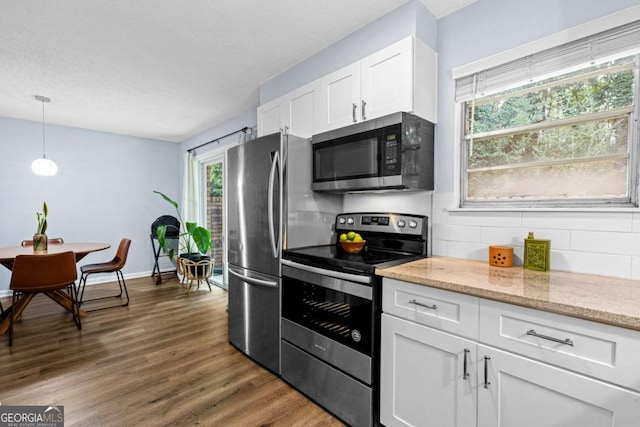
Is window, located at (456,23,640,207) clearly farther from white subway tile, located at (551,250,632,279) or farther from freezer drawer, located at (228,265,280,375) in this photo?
freezer drawer, located at (228,265,280,375)

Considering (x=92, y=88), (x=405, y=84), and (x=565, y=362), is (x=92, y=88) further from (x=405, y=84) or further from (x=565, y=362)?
(x=565, y=362)

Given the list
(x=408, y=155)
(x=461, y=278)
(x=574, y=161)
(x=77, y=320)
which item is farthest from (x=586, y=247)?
(x=77, y=320)

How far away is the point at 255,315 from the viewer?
2.37 metres

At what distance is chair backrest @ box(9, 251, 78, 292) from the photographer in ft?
8.98

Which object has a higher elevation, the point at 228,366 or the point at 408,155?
the point at 408,155

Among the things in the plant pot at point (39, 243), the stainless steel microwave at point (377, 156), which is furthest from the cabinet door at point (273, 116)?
the plant pot at point (39, 243)

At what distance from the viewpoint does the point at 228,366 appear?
234 cm

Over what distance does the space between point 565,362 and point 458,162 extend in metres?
1.28

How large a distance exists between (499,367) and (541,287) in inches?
14.5

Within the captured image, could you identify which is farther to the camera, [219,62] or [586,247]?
[219,62]

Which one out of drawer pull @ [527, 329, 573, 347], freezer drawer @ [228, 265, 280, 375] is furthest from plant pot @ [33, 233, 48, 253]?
drawer pull @ [527, 329, 573, 347]

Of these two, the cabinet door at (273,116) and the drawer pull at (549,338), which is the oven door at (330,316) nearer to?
the drawer pull at (549,338)

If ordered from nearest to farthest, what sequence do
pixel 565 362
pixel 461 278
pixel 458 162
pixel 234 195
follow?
1. pixel 565 362
2. pixel 461 278
3. pixel 458 162
4. pixel 234 195

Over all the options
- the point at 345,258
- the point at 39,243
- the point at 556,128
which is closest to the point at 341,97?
the point at 345,258
